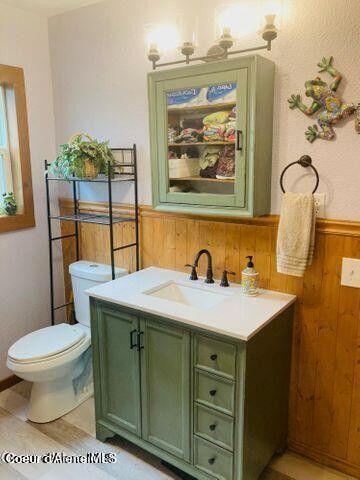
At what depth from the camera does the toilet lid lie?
2209 millimetres

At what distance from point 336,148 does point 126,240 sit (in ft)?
4.54

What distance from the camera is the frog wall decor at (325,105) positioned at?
1.71m

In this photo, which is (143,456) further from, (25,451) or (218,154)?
(218,154)

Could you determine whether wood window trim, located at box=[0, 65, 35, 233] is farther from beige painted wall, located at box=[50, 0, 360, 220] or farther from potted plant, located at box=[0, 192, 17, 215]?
beige painted wall, located at box=[50, 0, 360, 220]

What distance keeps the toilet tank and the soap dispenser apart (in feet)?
2.91

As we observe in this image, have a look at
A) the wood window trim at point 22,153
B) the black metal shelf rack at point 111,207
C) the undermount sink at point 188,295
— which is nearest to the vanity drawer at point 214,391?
the undermount sink at point 188,295

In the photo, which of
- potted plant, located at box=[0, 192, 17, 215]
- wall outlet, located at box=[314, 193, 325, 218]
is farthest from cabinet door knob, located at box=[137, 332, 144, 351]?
potted plant, located at box=[0, 192, 17, 215]

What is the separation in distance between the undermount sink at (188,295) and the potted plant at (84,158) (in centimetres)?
78

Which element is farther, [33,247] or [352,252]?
[33,247]

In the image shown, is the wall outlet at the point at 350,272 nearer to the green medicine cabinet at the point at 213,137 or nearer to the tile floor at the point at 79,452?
the green medicine cabinet at the point at 213,137

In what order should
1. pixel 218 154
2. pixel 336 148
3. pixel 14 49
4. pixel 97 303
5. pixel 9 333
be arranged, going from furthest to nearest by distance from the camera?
pixel 9 333
pixel 14 49
pixel 97 303
pixel 218 154
pixel 336 148

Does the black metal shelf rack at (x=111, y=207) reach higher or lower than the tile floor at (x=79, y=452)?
higher

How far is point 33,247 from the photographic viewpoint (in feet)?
9.13

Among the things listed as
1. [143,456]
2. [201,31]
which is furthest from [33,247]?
[201,31]
